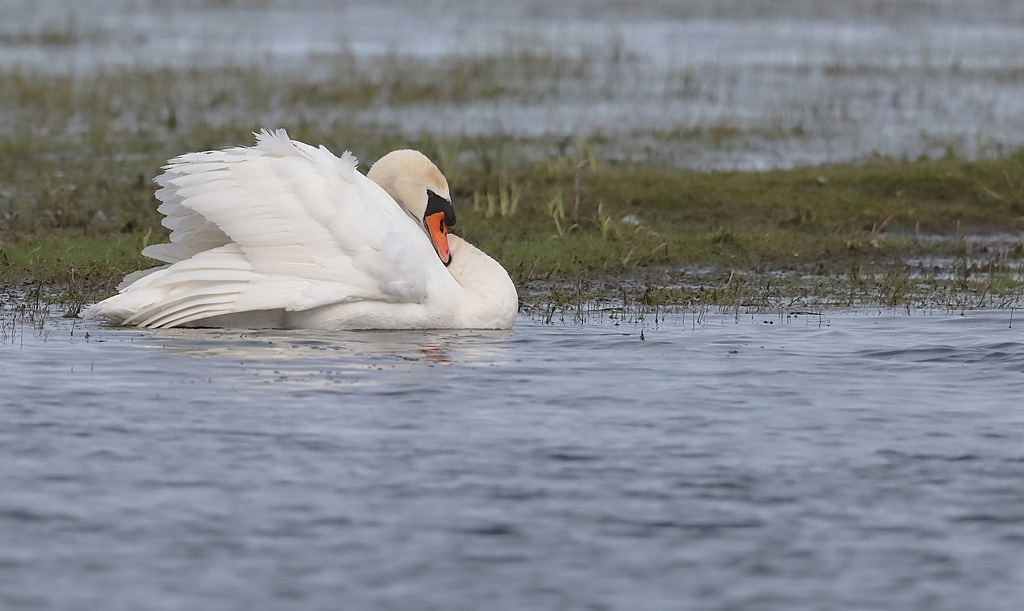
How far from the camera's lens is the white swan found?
8.59m

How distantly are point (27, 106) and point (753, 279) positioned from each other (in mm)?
10906

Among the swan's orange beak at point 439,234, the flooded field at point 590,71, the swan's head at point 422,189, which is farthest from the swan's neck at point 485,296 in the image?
the flooded field at point 590,71

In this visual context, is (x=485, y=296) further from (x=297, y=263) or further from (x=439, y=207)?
(x=297, y=263)

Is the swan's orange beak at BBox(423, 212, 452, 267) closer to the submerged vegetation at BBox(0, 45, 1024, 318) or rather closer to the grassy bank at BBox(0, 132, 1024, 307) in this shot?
the submerged vegetation at BBox(0, 45, 1024, 318)

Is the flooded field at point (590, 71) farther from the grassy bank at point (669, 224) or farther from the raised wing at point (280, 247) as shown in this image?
the raised wing at point (280, 247)

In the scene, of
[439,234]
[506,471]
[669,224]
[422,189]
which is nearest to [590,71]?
[669,224]

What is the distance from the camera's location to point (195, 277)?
28.3 ft

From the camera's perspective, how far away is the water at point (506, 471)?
495 centimetres

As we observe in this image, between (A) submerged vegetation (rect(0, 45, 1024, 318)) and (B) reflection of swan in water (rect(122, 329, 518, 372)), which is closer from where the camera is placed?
(B) reflection of swan in water (rect(122, 329, 518, 372))

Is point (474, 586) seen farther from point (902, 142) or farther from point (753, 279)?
point (902, 142)

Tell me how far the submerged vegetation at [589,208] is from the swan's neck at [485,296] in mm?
1033

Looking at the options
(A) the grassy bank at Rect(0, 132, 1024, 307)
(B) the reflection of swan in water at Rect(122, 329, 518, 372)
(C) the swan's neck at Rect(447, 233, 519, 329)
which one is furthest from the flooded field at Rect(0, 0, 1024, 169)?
(B) the reflection of swan in water at Rect(122, 329, 518, 372)

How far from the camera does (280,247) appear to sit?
872cm

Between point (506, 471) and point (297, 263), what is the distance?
9.46ft
